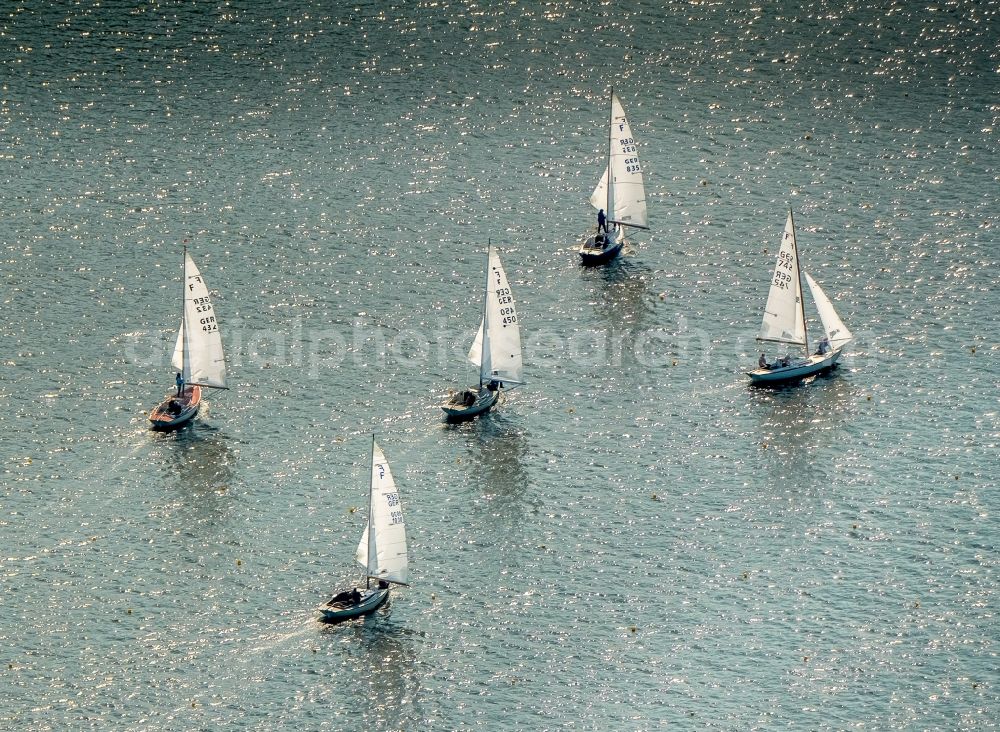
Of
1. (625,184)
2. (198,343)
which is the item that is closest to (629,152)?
(625,184)

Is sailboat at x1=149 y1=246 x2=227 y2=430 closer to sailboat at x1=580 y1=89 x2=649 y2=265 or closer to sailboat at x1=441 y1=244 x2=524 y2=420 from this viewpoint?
sailboat at x1=441 y1=244 x2=524 y2=420

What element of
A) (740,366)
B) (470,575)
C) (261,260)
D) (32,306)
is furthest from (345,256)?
(470,575)

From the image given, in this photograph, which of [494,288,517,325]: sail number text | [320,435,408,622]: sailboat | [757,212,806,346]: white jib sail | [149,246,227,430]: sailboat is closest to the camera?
[320,435,408,622]: sailboat

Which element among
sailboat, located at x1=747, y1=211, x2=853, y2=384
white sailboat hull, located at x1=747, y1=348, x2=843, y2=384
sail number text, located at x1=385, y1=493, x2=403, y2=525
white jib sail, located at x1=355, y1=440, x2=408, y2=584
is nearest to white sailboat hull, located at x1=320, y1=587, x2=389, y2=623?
white jib sail, located at x1=355, y1=440, x2=408, y2=584

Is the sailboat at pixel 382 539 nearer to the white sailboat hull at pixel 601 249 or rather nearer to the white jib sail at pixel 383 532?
the white jib sail at pixel 383 532

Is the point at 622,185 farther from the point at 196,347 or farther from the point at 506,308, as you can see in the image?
the point at 196,347

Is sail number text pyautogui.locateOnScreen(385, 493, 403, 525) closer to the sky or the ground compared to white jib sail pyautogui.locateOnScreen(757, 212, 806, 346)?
closer to the ground
